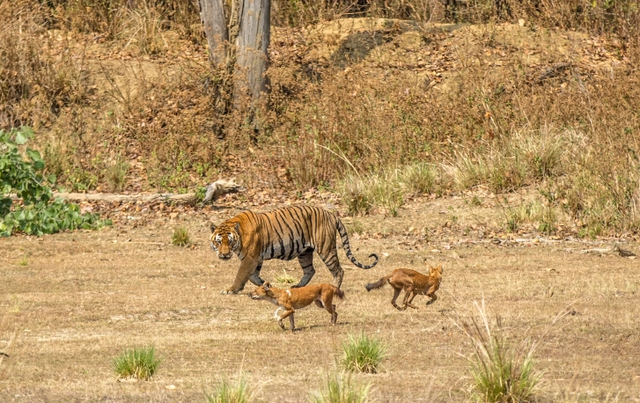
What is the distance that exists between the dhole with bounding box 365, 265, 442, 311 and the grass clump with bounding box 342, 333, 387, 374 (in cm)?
195

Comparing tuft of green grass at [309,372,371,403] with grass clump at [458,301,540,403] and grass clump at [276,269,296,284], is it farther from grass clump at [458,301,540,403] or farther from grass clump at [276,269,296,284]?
grass clump at [276,269,296,284]

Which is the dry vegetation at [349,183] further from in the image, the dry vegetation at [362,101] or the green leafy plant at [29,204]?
the green leafy plant at [29,204]

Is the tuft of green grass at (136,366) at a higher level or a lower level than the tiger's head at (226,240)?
lower

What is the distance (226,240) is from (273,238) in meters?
0.61

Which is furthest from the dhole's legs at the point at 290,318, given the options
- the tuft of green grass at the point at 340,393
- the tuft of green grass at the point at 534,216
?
the tuft of green grass at the point at 534,216

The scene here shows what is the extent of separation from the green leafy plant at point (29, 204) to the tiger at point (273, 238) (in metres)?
5.34

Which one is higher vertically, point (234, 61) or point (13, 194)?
point (234, 61)

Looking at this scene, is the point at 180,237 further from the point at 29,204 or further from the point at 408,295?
the point at 408,295

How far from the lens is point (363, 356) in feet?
24.5

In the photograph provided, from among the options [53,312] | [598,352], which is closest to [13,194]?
[53,312]

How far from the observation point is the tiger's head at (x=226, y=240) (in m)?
10.6

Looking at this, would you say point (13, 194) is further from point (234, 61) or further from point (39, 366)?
point (39, 366)

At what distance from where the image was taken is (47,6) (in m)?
25.2

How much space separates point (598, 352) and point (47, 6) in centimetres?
1983
